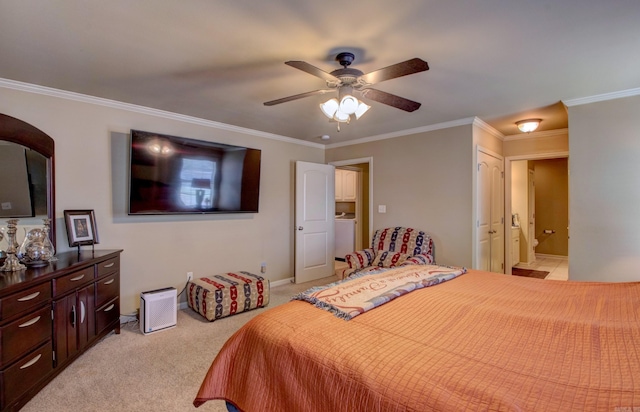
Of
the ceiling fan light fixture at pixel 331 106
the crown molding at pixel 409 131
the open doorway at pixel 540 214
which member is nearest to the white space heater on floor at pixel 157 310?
the ceiling fan light fixture at pixel 331 106

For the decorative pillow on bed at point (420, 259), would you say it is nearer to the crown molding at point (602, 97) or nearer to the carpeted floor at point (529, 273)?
the crown molding at point (602, 97)

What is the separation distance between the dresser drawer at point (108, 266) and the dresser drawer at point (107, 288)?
0.18 feet

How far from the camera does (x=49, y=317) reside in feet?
7.07

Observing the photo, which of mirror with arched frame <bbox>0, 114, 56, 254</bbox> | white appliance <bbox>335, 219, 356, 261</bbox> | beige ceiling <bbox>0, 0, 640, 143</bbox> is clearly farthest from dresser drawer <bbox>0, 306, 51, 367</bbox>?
white appliance <bbox>335, 219, 356, 261</bbox>

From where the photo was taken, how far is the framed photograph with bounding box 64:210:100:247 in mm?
2814

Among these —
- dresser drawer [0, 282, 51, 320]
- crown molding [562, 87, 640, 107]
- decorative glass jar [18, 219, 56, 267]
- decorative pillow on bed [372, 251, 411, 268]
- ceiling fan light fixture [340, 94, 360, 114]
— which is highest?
crown molding [562, 87, 640, 107]

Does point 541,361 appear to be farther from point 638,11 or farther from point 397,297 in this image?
point 638,11

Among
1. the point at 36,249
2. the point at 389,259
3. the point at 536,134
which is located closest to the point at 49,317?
the point at 36,249

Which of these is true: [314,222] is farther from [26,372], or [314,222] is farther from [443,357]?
[443,357]

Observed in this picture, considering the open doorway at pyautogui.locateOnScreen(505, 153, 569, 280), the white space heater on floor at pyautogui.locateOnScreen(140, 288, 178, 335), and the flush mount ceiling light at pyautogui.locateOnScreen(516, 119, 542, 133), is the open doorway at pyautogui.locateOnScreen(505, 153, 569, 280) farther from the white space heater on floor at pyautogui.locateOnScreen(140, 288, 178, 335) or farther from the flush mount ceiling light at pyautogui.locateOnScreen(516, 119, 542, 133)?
the white space heater on floor at pyautogui.locateOnScreen(140, 288, 178, 335)

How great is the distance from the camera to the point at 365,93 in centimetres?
230

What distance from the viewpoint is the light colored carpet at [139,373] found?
1.97m

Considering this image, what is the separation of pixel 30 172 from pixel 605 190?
534 centimetres

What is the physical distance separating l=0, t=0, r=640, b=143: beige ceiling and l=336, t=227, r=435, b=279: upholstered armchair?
1769 millimetres
